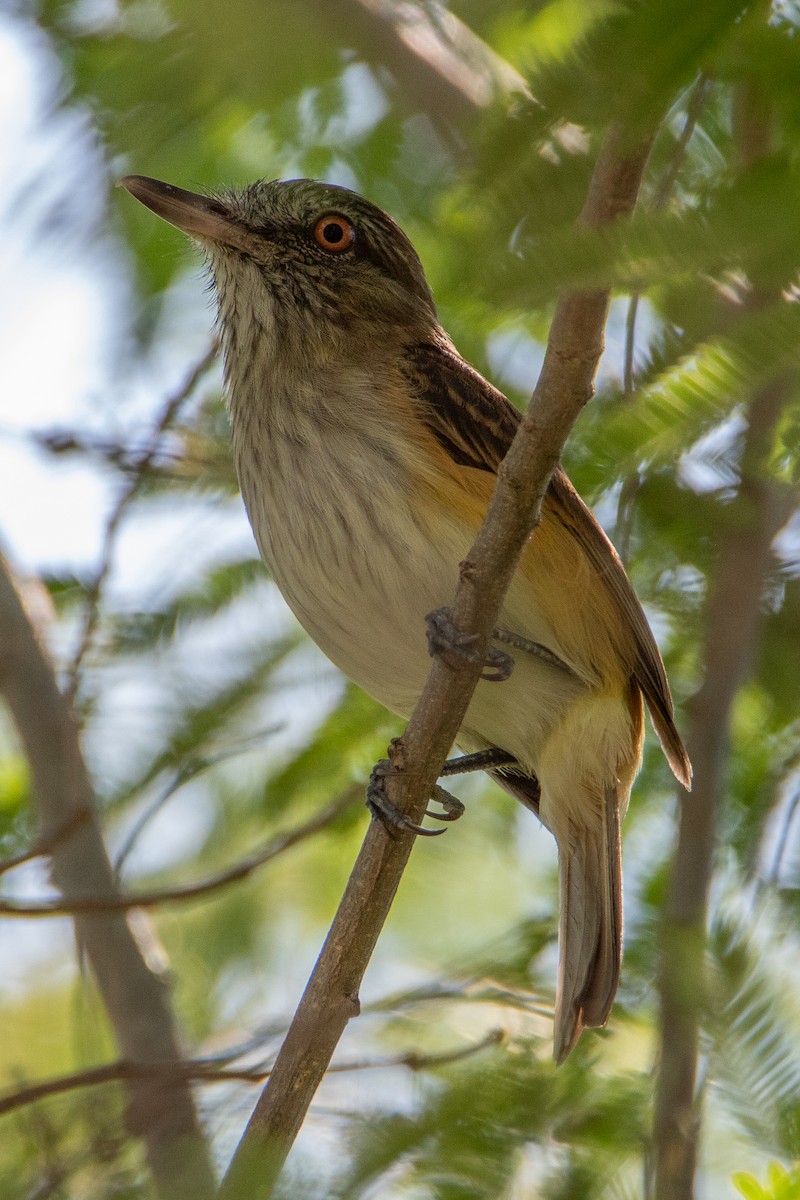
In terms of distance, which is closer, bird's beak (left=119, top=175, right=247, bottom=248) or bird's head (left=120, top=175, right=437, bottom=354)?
bird's beak (left=119, top=175, right=247, bottom=248)

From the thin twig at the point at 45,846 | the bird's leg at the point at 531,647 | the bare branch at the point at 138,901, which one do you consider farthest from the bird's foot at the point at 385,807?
the thin twig at the point at 45,846

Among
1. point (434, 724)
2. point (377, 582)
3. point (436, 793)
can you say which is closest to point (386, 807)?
point (434, 724)

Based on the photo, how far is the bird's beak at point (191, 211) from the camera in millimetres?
4215

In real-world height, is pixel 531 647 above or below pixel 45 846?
above

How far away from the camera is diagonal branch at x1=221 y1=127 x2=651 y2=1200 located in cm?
269

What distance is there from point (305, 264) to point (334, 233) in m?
0.17

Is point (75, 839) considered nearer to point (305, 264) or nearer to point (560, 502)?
point (560, 502)

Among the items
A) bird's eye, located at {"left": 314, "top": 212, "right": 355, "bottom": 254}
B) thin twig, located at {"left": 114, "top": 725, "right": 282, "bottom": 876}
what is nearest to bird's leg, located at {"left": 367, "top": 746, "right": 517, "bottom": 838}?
thin twig, located at {"left": 114, "top": 725, "right": 282, "bottom": 876}

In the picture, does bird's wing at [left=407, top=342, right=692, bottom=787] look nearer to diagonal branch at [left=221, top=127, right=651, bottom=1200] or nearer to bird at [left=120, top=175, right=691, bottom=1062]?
bird at [left=120, top=175, right=691, bottom=1062]

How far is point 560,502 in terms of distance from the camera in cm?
409

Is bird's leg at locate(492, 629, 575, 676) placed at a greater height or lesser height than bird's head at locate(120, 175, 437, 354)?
lesser

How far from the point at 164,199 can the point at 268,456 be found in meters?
0.95

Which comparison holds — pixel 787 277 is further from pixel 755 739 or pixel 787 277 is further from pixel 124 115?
pixel 755 739

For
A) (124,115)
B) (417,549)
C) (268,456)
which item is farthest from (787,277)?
(268,456)
